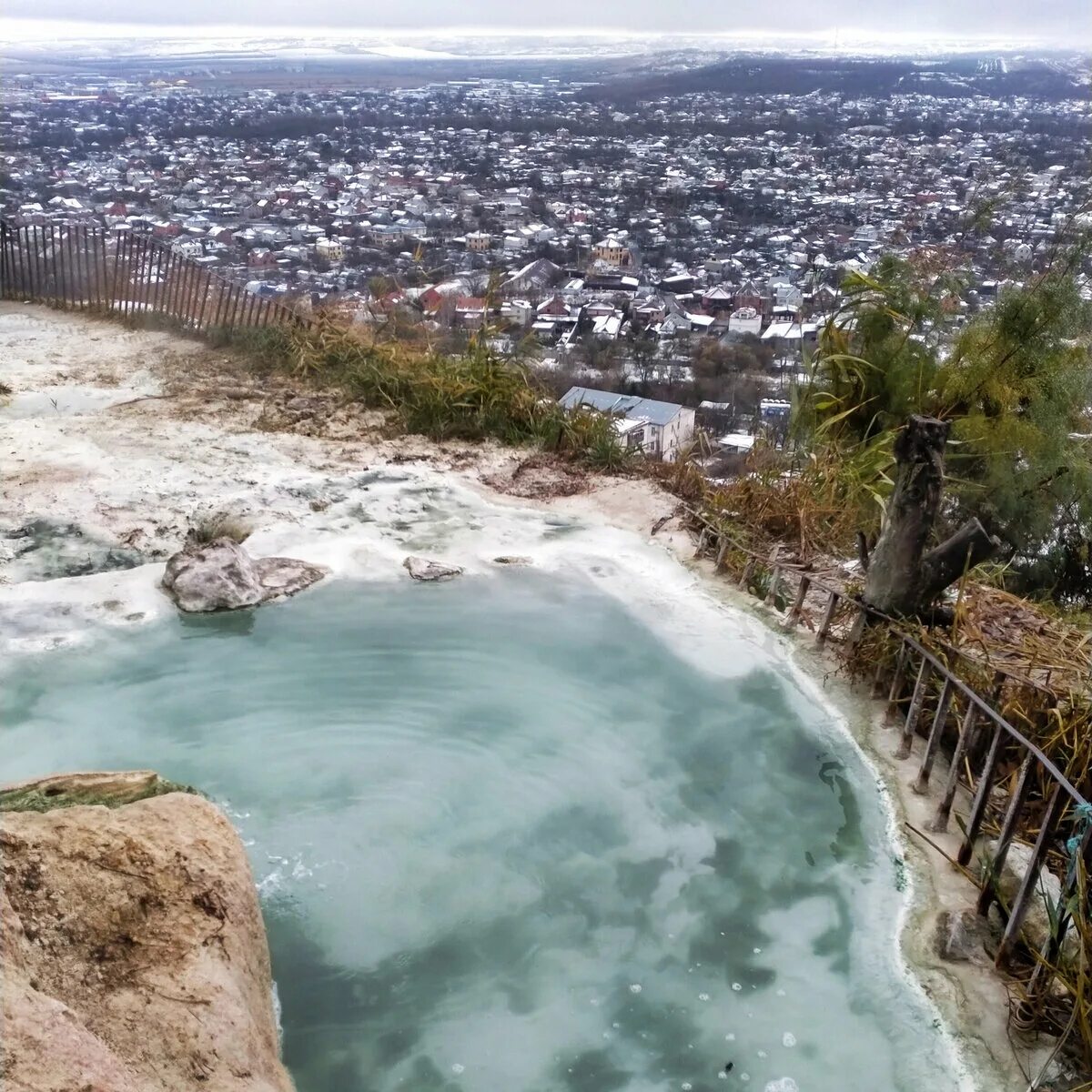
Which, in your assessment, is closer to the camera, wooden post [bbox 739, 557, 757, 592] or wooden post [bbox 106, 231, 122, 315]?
wooden post [bbox 739, 557, 757, 592]

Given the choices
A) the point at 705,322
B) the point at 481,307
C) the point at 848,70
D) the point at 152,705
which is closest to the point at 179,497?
the point at 152,705

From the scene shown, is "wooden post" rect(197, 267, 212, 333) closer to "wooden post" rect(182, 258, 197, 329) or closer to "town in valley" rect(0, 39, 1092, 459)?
"wooden post" rect(182, 258, 197, 329)

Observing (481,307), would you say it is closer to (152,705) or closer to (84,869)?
(152,705)

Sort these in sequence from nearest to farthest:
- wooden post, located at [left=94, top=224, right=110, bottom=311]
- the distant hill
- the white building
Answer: the white building < wooden post, located at [left=94, top=224, right=110, bottom=311] < the distant hill

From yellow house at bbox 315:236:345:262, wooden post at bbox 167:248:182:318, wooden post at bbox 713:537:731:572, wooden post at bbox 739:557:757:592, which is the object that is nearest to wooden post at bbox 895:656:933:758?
wooden post at bbox 739:557:757:592

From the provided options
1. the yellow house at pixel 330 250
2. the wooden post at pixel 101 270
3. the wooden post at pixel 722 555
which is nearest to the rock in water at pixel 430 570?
the wooden post at pixel 722 555

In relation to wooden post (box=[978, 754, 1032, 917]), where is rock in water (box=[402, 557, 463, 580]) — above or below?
below

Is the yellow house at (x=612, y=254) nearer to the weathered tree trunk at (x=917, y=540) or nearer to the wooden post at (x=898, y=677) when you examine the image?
the weathered tree trunk at (x=917, y=540)
